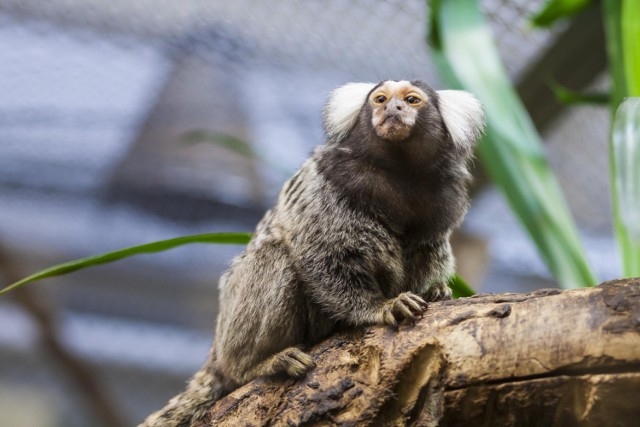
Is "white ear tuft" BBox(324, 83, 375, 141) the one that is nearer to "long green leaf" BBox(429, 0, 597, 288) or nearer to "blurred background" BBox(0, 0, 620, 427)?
"long green leaf" BBox(429, 0, 597, 288)

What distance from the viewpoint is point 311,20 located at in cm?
400

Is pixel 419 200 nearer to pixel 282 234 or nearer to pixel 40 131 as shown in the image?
pixel 282 234

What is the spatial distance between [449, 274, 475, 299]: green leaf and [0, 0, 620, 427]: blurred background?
46.1 inches

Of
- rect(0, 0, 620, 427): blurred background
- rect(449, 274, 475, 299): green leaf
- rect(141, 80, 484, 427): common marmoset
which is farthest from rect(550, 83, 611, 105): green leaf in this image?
rect(449, 274, 475, 299): green leaf

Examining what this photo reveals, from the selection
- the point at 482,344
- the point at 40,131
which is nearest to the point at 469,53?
the point at 482,344

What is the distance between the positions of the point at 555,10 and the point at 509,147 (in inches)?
30.6

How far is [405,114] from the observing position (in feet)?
7.37

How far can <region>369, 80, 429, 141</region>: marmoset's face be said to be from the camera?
2.22 meters

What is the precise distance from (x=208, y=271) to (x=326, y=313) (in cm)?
306

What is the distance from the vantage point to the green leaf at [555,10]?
10.4ft

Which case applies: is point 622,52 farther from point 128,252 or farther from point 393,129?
point 128,252

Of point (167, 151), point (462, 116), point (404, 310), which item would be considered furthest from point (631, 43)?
point (167, 151)

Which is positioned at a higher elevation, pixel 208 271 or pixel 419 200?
pixel 208 271

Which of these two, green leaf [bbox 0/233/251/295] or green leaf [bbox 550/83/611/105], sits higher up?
green leaf [bbox 550/83/611/105]
